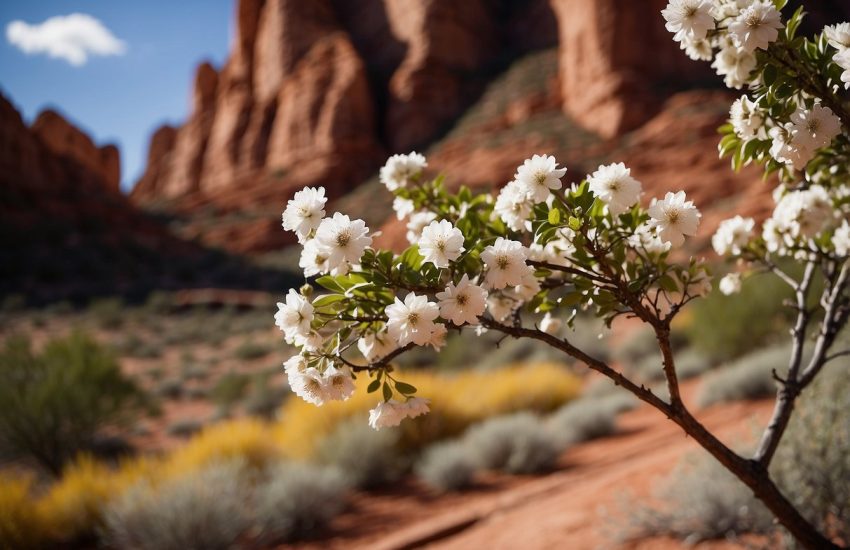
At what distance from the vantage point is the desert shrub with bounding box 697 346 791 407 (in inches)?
259

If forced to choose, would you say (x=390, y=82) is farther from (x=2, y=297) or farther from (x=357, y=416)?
(x=357, y=416)

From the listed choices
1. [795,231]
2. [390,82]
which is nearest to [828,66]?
[795,231]

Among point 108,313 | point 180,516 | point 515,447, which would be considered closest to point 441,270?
point 180,516

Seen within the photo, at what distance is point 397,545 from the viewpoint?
4.14 m

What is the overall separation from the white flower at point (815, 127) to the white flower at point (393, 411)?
138cm

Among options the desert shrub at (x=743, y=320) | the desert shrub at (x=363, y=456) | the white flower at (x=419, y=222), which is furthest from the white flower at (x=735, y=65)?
the desert shrub at (x=743, y=320)

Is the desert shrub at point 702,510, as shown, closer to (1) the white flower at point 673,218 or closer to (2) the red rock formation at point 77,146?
(1) the white flower at point 673,218

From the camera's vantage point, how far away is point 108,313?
23422 millimetres

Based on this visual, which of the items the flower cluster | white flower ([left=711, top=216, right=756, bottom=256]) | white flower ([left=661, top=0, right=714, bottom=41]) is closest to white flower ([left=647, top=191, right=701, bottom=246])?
the flower cluster

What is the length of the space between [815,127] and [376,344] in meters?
1.45

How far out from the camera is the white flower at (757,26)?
5.28ft

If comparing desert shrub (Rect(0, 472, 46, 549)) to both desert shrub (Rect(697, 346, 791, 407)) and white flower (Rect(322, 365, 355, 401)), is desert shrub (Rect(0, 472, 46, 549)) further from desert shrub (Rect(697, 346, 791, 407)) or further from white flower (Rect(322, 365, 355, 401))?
desert shrub (Rect(697, 346, 791, 407))

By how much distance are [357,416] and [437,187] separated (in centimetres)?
516

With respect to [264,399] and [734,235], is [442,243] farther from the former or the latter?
[264,399]
